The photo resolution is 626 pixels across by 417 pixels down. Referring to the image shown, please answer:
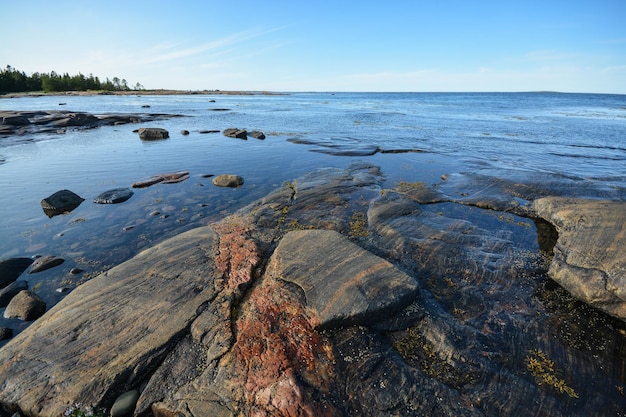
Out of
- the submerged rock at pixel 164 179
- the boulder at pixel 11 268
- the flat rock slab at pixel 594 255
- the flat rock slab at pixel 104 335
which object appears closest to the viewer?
the flat rock slab at pixel 104 335

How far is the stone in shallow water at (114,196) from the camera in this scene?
13.6m

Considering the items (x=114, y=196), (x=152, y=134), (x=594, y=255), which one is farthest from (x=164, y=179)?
(x=594, y=255)

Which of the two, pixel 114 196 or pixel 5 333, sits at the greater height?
pixel 114 196

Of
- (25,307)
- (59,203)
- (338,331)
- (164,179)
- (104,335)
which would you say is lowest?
(25,307)

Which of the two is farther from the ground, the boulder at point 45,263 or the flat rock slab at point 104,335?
the flat rock slab at point 104,335

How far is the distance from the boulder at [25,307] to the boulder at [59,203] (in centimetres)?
656

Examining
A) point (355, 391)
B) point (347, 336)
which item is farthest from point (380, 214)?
point (355, 391)

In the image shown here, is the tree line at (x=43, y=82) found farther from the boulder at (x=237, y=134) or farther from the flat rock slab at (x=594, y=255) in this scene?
the flat rock slab at (x=594, y=255)

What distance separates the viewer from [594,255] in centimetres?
756

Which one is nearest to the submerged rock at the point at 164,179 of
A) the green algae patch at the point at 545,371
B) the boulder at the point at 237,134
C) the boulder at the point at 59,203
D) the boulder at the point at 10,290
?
the boulder at the point at 59,203

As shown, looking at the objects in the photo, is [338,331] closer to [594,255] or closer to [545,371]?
[545,371]

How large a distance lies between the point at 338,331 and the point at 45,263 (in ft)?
30.1

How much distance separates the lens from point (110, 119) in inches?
1773

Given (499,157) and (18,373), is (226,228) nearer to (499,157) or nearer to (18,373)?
(18,373)
